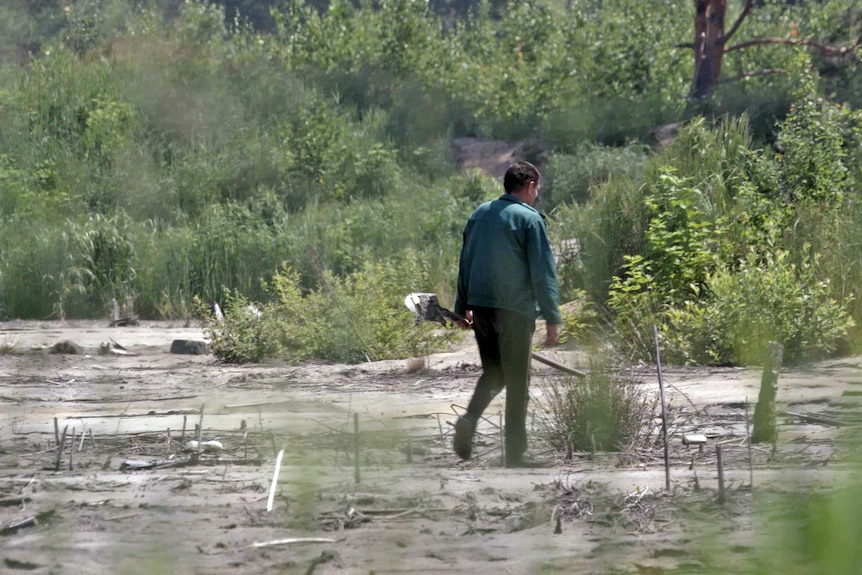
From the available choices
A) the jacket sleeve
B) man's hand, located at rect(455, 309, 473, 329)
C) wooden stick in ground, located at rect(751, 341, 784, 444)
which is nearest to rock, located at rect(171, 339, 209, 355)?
man's hand, located at rect(455, 309, 473, 329)

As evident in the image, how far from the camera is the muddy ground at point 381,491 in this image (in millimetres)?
4395

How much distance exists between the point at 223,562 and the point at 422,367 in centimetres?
611

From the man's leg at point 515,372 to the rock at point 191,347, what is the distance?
7.51m

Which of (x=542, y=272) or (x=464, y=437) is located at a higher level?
(x=542, y=272)

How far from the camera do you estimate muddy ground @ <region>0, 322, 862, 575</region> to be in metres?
4.39

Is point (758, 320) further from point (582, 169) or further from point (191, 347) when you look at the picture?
point (582, 169)

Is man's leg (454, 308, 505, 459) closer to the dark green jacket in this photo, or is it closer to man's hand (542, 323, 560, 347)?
the dark green jacket

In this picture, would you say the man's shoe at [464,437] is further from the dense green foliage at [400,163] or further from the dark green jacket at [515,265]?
the dense green foliage at [400,163]

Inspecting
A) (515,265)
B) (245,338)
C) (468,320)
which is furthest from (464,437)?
(245,338)

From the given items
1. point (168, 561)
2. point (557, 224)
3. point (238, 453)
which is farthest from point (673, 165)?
point (168, 561)

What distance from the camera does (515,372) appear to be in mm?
6301

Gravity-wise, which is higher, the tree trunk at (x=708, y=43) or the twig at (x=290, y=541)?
the tree trunk at (x=708, y=43)

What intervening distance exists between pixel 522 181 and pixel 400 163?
17.6 m

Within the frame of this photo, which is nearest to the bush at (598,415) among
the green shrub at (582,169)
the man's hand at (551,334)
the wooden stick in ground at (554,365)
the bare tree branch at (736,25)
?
the wooden stick in ground at (554,365)
